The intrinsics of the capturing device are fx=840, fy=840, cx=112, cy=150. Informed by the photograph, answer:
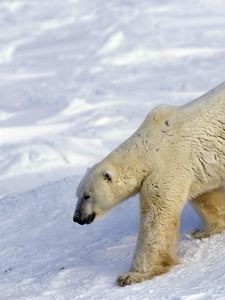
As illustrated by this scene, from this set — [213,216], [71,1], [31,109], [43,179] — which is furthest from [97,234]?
[71,1]

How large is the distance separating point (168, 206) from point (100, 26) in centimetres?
1683

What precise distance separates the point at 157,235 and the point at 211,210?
0.78 metres

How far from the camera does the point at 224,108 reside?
238 inches

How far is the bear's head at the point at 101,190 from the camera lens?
6004 millimetres

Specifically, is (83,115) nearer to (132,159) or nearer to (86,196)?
(86,196)

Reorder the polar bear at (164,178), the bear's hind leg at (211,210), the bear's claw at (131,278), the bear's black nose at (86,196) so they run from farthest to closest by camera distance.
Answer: the bear's hind leg at (211,210) → the bear's black nose at (86,196) → the polar bear at (164,178) → the bear's claw at (131,278)

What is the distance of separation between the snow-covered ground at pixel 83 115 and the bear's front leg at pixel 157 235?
0.13 metres

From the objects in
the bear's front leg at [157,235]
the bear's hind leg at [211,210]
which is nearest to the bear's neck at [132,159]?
the bear's front leg at [157,235]

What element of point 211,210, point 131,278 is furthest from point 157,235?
point 211,210

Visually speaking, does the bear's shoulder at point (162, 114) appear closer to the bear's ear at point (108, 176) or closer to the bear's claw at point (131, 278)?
the bear's ear at point (108, 176)

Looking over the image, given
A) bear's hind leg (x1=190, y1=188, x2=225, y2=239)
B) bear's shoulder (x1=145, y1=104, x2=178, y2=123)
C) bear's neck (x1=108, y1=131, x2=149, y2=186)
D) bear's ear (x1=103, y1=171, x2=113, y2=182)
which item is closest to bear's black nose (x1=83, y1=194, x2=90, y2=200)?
bear's ear (x1=103, y1=171, x2=113, y2=182)

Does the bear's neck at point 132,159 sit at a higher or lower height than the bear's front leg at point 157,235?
higher

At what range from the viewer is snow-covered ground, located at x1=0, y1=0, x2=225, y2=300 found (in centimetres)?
591

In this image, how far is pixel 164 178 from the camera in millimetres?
5754
